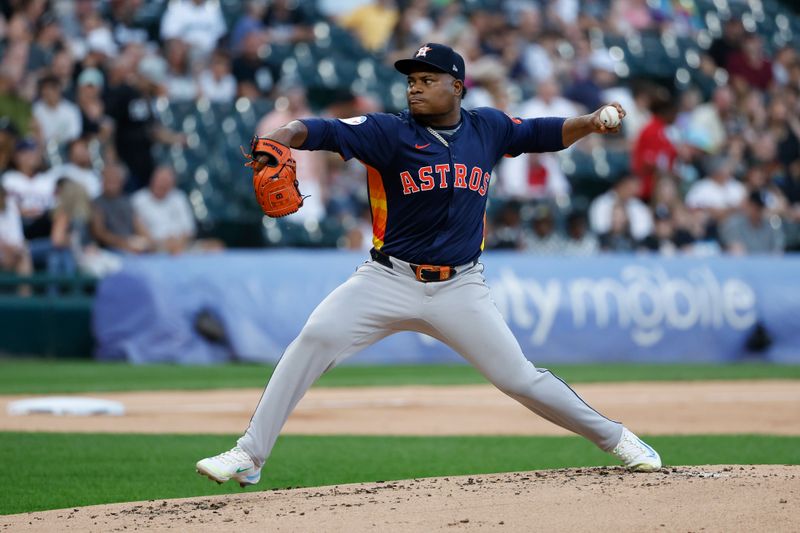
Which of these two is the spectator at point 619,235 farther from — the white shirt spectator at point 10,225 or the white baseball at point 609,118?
the white baseball at point 609,118

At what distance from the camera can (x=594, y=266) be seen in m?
13.9

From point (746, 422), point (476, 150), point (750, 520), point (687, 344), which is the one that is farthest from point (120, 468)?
point (687, 344)

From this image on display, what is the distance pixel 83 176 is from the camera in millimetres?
13359

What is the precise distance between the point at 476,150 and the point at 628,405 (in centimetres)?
484

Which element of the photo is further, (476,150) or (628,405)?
(628,405)

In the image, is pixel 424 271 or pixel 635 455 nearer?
pixel 424 271

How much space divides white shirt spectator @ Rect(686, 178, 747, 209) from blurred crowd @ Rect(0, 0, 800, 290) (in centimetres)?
3

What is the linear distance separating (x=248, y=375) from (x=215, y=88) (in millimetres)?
4732

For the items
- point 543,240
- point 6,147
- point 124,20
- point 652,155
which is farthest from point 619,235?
point 6,147

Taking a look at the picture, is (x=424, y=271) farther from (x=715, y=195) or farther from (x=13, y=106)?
(x=715, y=195)

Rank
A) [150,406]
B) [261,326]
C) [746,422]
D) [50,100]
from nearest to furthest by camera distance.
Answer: [746,422] → [150,406] → [261,326] → [50,100]

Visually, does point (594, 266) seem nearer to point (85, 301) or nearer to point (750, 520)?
point (85, 301)

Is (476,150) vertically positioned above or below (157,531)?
above

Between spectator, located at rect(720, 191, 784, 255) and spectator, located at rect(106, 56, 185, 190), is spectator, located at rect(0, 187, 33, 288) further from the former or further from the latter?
spectator, located at rect(720, 191, 784, 255)
